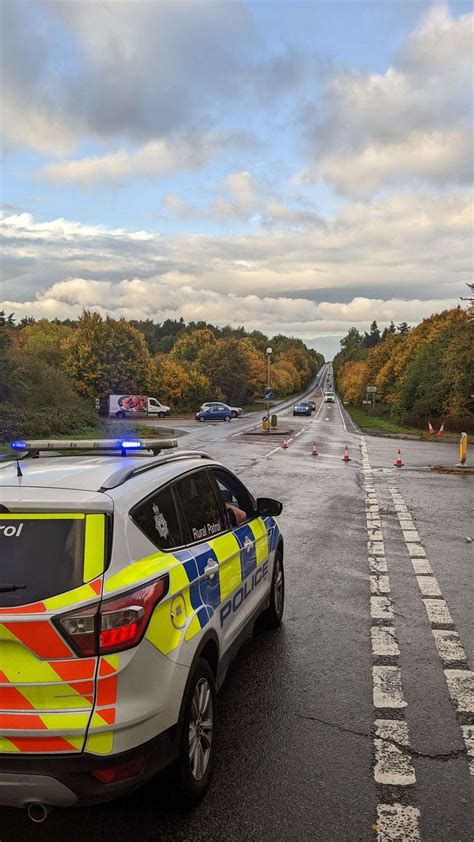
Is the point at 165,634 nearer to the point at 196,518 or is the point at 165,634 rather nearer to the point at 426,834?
the point at 196,518

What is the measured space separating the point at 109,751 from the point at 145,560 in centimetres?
83

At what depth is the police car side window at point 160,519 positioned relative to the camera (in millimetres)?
3412

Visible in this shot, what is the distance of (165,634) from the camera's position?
3.16 m

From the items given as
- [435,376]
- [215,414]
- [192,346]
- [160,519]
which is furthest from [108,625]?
[192,346]

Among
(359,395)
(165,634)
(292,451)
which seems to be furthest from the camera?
(359,395)

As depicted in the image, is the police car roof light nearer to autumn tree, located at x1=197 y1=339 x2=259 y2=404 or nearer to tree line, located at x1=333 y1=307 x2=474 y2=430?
tree line, located at x1=333 y1=307 x2=474 y2=430

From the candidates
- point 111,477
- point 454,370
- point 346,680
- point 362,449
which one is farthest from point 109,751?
point 454,370

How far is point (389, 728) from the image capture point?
4324 millimetres

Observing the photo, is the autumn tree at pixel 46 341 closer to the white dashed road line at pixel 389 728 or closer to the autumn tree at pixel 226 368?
the autumn tree at pixel 226 368

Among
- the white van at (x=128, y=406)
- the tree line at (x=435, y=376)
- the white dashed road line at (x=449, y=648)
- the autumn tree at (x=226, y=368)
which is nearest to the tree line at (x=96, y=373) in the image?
the autumn tree at (x=226, y=368)

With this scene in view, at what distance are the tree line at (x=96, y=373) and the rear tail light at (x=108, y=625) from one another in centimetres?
2733

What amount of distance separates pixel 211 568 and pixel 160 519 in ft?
1.75

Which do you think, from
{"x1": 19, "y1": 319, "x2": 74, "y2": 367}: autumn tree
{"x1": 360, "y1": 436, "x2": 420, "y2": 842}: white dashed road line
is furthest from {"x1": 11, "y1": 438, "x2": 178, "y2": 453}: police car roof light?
{"x1": 19, "y1": 319, "x2": 74, "y2": 367}: autumn tree

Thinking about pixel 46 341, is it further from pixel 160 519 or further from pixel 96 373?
pixel 160 519
